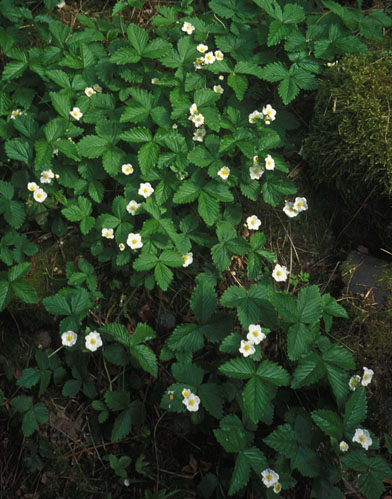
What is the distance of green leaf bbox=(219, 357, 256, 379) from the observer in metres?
2.30

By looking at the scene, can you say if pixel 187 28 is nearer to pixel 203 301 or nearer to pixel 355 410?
pixel 203 301

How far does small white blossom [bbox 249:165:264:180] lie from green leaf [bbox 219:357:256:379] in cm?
119

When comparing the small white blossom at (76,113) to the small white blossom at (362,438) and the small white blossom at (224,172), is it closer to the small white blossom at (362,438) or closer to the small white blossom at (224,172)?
the small white blossom at (224,172)

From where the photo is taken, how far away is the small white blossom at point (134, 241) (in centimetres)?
268

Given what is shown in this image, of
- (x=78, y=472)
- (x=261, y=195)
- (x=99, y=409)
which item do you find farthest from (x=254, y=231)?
(x=78, y=472)

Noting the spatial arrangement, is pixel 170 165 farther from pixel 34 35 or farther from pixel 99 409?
pixel 34 35

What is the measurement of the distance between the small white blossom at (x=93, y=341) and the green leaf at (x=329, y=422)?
4.16 ft

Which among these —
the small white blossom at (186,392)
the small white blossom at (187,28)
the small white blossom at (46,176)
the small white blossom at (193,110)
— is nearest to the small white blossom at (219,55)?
the small white blossom at (187,28)

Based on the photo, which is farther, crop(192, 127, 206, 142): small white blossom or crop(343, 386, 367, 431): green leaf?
crop(192, 127, 206, 142): small white blossom

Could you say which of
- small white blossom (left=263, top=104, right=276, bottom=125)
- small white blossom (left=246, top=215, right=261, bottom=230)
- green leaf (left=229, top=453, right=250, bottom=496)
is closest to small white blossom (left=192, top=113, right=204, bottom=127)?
small white blossom (left=263, top=104, right=276, bottom=125)

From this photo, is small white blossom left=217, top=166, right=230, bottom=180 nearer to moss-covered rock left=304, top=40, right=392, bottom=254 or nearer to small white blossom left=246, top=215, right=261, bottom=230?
small white blossom left=246, top=215, right=261, bottom=230

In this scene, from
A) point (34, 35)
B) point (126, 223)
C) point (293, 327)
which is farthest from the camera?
point (34, 35)

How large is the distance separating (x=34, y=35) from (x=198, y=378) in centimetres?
300

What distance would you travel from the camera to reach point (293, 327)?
238 cm
